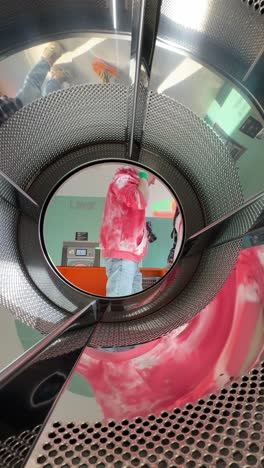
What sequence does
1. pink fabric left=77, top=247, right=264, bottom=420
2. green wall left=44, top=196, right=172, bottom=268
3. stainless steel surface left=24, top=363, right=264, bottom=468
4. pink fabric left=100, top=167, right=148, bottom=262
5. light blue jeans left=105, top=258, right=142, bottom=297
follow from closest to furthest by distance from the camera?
stainless steel surface left=24, top=363, right=264, bottom=468 → pink fabric left=77, top=247, right=264, bottom=420 → light blue jeans left=105, top=258, right=142, bottom=297 → pink fabric left=100, top=167, right=148, bottom=262 → green wall left=44, top=196, right=172, bottom=268

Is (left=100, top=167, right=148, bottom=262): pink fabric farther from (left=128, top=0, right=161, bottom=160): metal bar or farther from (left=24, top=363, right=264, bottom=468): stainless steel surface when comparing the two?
(left=24, top=363, right=264, bottom=468): stainless steel surface

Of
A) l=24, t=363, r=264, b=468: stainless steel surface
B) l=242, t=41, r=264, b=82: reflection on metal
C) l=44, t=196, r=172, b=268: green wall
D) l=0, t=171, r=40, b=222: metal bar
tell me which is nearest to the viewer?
l=24, t=363, r=264, b=468: stainless steel surface

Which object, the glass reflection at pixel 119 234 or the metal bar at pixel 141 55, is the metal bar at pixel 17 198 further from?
the metal bar at pixel 141 55

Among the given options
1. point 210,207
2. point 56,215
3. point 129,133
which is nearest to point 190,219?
point 210,207

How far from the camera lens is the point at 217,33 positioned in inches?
24.8

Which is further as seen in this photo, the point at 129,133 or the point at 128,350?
the point at 129,133

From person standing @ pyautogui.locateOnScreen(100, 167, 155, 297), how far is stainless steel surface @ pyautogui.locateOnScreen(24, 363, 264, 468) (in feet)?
2.07

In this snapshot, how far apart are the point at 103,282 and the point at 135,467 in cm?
75

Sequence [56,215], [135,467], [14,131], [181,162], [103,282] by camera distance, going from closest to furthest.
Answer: [135,467]
[14,131]
[181,162]
[103,282]
[56,215]

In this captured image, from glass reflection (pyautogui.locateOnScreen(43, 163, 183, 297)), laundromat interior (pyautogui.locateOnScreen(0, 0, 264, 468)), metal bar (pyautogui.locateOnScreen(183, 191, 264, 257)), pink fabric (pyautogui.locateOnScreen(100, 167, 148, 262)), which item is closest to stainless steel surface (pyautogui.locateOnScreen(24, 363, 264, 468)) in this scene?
laundromat interior (pyautogui.locateOnScreen(0, 0, 264, 468))

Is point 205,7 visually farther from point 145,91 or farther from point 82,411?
point 82,411

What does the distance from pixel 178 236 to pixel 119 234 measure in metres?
0.33

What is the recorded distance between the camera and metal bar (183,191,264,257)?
2.11ft

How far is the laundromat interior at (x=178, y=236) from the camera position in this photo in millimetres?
393
